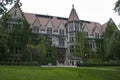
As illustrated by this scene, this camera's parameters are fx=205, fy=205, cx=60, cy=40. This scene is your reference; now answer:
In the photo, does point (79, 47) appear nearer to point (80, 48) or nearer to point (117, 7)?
point (80, 48)

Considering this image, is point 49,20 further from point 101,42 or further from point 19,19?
point 101,42

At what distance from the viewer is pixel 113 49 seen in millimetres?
43719

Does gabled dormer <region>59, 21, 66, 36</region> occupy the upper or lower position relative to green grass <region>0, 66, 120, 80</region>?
upper

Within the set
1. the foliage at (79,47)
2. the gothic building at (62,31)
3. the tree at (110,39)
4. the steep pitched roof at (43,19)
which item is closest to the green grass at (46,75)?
the tree at (110,39)

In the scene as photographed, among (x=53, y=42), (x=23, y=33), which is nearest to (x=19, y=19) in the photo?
(x=23, y=33)

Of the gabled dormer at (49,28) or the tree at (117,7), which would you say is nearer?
the tree at (117,7)

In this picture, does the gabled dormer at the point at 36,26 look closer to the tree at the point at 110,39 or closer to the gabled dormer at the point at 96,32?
the gabled dormer at the point at 96,32

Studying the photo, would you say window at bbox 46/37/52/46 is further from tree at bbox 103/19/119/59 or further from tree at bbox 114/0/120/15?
tree at bbox 114/0/120/15

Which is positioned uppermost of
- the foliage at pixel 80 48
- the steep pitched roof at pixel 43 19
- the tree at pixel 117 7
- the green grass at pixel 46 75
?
the steep pitched roof at pixel 43 19

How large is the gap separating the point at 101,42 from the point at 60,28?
12914mm

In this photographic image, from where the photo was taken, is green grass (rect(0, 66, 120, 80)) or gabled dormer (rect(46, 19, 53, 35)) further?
gabled dormer (rect(46, 19, 53, 35))

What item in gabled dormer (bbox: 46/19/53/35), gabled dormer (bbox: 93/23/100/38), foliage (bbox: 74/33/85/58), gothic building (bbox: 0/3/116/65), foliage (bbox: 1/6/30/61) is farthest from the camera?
gabled dormer (bbox: 93/23/100/38)

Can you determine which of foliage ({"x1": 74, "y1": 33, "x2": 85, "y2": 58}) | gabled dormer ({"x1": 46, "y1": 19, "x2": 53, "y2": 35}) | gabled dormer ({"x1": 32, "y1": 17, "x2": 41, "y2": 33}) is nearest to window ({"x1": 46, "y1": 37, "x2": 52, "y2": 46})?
gabled dormer ({"x1": 46, "y1": 19, "x2": 53, "y2": 35})

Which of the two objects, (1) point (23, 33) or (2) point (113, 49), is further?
(1) point (23, 33)
